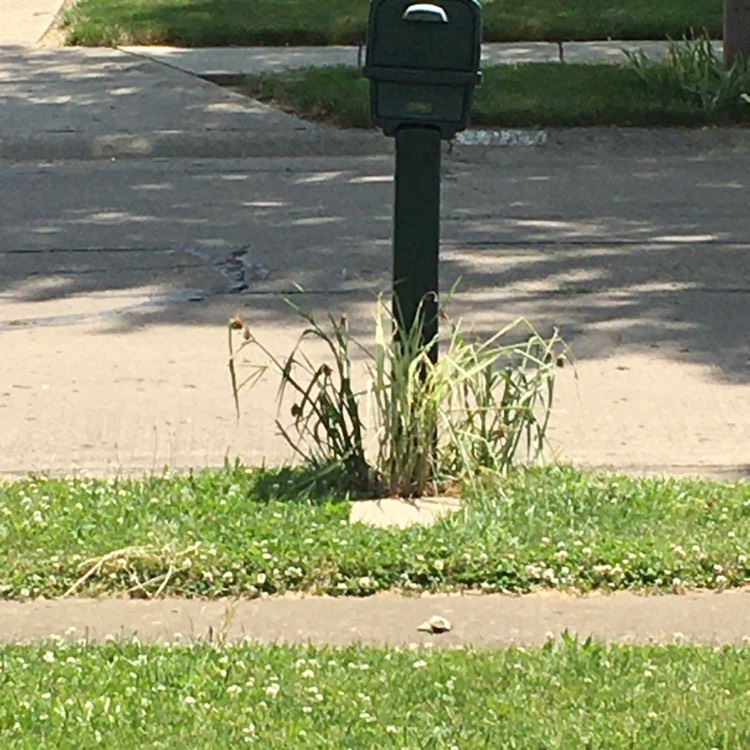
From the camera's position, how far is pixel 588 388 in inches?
295

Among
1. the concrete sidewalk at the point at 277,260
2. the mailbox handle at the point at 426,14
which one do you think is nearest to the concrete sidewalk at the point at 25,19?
the concrete sidewalk at the point at 277,260

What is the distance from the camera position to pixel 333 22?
51.6 feet

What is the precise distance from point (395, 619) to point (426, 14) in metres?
1.88

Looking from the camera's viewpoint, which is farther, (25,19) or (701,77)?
(25,19)

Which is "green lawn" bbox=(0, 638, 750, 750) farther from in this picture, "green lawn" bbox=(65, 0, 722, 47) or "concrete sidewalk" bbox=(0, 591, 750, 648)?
"green lawn" bbox=(65, 0, 722, 47)

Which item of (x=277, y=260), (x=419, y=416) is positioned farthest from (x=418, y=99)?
(x=277, y=260)

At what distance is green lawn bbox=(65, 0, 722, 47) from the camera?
15516 millimetres

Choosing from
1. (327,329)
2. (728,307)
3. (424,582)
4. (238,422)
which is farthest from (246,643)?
(728,307)

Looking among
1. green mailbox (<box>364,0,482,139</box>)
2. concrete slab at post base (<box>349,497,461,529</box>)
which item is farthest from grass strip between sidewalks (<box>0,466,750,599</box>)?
green mailbox (<box>364,0,482,139</box>)

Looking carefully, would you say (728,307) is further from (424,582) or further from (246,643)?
(246,643)

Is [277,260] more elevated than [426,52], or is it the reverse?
[426,52]

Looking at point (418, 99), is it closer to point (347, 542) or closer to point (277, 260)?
point (347, 542)

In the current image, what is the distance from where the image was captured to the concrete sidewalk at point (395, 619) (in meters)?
4.93

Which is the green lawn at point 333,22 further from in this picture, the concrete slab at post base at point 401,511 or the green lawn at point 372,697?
the green lawn at point 372,697
